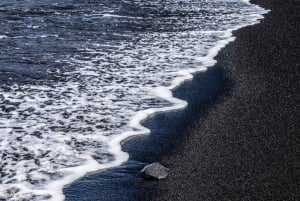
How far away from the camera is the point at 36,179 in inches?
210

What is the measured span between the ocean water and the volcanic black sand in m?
0.31

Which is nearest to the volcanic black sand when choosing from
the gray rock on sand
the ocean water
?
the gray rock on sand

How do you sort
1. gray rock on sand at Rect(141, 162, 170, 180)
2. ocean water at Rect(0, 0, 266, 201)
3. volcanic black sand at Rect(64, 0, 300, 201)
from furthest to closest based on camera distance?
1. ocean water at Rect(0, 0, 266, 201)
2. gray rock on sand at Rect(141, 162, 170, 180)
3. volcanic black sand at Rect(64, 0, 300, 201)

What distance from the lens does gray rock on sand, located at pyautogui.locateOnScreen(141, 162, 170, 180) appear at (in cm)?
535

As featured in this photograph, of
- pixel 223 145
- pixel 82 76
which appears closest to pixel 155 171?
pixel 223 145

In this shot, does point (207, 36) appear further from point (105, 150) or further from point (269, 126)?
point (105, 150)

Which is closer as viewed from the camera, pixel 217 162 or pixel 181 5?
pixel 217 162

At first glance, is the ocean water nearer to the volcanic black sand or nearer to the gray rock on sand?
the volcanic black sand

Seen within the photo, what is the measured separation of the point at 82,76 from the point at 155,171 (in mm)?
4380

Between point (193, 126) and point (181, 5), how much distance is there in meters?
13.9

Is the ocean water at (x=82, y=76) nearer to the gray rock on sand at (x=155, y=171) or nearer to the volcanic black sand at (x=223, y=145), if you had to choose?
the volcanic black sand at (x=223, y=145)

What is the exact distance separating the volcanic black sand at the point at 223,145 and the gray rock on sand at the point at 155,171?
0.25 feet

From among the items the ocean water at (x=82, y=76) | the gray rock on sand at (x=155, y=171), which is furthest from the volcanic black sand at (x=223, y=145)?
the ocean water at (x=82, y=76)

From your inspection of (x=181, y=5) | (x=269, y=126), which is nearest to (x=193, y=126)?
(x=269, y=126)
